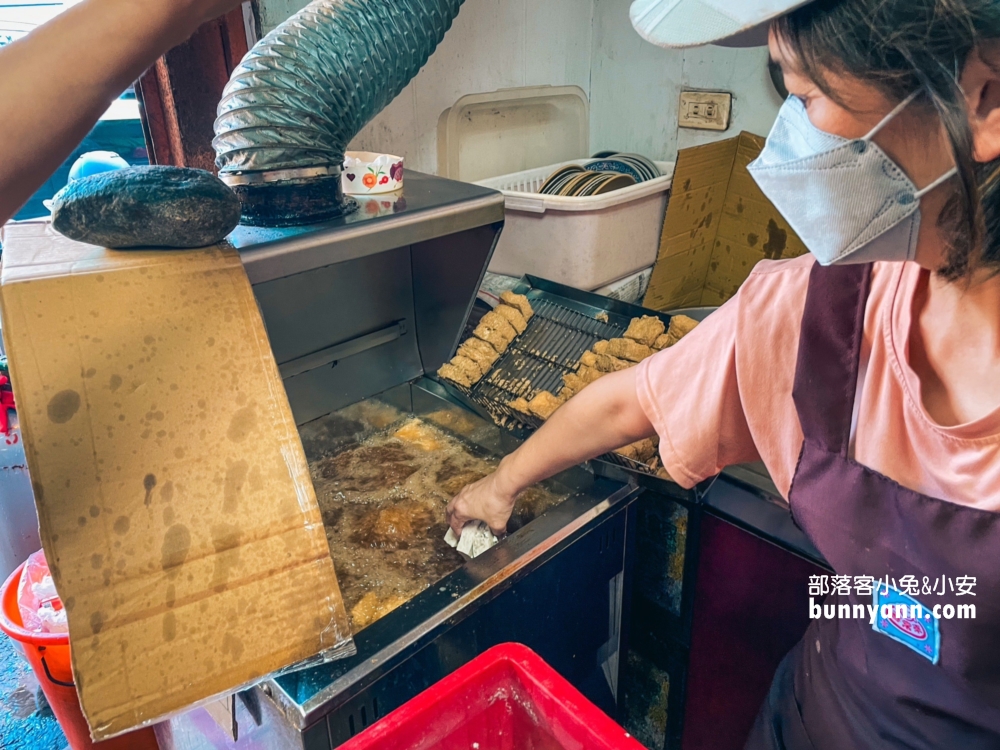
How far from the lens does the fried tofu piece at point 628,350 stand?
1490 mm

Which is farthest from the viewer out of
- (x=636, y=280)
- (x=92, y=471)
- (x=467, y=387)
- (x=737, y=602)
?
(x=636, y=280)

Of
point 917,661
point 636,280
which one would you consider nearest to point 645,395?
point 917,661

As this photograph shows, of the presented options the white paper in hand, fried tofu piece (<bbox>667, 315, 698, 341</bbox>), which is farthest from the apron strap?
fried tofu piece (<bbox>667, 315, 698, 341</bbox>)

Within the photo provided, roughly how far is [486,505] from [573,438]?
9.4 inches

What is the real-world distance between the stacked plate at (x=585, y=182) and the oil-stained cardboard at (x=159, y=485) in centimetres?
124

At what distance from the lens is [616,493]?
1256 mm

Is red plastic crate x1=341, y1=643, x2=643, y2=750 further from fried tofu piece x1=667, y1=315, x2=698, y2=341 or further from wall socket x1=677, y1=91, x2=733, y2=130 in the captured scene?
wall socket x1=677, y1=91, x2=733, y2=130

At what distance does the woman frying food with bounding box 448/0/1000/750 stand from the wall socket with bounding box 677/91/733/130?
1.38m

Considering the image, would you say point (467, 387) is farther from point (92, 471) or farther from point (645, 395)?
point (92, 471)

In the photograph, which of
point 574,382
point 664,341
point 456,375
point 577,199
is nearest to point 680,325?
point 664,341

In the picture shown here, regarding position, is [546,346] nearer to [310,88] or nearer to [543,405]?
[543,405]

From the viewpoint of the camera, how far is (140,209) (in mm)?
855

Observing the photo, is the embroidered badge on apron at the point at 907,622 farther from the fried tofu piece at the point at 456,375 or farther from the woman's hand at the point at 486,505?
the fried tofu piece at the point at 456,375

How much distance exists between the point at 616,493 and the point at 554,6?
1.61m
